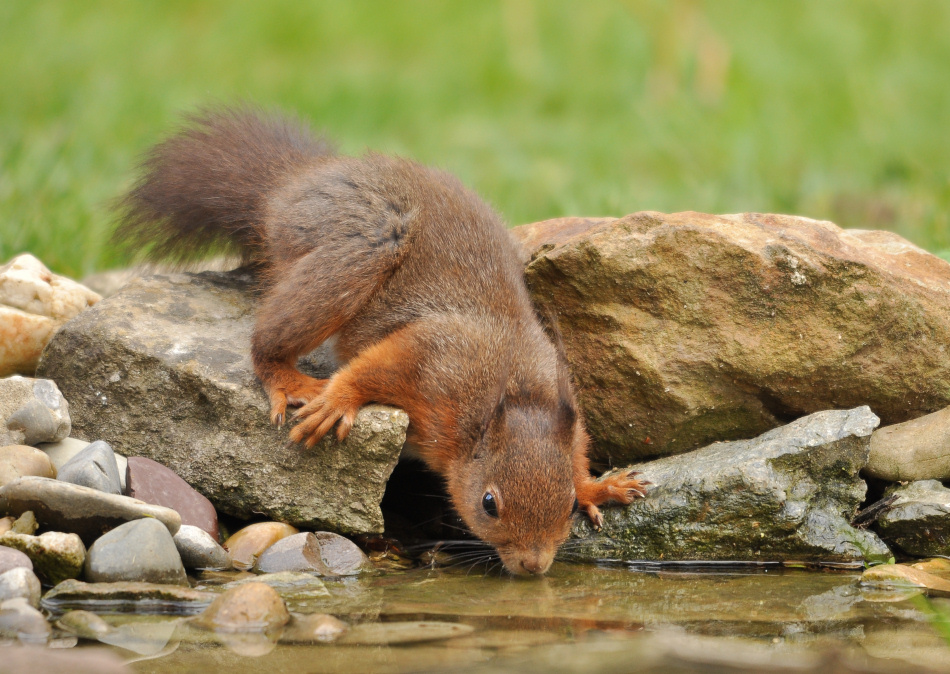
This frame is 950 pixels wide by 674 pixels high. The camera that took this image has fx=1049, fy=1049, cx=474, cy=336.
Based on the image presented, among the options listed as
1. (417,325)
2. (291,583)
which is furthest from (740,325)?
(291,583)

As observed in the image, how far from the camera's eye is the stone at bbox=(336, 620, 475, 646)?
8.58 feet

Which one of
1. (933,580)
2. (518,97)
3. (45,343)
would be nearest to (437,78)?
(518,97)

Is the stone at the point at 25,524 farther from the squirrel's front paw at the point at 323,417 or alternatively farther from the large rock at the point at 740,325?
the large rock at the point at 740,325

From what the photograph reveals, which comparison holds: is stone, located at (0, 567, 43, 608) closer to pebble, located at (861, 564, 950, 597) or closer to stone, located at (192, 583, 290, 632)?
stone, located at (192, 583, 290, 632)

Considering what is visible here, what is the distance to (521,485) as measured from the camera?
11.5ft

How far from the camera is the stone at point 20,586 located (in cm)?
272

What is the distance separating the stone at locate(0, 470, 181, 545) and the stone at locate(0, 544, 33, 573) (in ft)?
0.64

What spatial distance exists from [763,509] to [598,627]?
109cm

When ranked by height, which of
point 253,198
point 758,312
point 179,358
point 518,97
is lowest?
point 179,358

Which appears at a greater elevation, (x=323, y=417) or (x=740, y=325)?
(x=740, y=325)

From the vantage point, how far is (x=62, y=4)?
1273 cm

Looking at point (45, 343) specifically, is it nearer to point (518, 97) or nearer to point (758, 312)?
point (758, 312)

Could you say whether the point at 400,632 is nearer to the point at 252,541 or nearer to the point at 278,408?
the point at 252,541

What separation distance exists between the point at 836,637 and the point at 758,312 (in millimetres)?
1561
